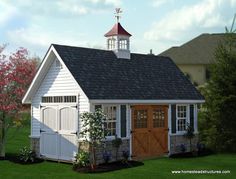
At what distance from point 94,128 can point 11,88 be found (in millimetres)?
7091

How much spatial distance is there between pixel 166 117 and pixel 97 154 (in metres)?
4.83

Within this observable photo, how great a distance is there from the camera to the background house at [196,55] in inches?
1891

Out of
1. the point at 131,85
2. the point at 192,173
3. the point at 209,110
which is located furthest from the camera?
the point at 209,110

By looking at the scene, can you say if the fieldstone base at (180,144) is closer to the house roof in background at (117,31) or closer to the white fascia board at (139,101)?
the white fascia board at (139,101)

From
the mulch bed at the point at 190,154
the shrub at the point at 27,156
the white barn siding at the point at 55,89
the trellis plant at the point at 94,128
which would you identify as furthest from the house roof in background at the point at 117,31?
the shrub at the point at 27,156

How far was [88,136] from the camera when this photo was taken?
18.0 metres

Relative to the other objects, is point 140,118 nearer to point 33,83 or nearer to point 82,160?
point 82,160

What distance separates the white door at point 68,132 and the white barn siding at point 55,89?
26.8 inches

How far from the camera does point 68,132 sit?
19297 millimetres

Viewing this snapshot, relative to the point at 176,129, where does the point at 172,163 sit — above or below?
below

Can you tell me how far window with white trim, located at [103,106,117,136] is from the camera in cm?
1909

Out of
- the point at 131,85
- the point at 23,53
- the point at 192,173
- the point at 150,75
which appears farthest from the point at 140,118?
the point at 23,53

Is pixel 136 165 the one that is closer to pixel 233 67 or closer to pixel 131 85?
pixel 131 85

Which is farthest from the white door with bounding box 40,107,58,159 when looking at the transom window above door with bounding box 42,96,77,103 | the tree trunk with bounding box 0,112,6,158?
the tree trunk with bounding box 0,112,6,158
